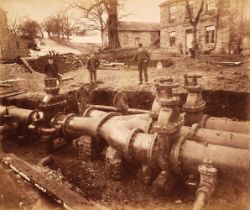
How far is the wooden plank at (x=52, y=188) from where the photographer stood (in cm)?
365

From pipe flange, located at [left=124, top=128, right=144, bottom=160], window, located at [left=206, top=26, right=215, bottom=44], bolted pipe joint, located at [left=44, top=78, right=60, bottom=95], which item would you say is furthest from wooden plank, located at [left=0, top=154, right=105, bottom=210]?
window, located at [left=206, top=26, right=215, bottom=44]

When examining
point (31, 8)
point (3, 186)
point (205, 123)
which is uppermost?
point (31, 8)

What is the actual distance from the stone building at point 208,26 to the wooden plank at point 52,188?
13854 millimetres

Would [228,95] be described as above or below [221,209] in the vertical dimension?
above

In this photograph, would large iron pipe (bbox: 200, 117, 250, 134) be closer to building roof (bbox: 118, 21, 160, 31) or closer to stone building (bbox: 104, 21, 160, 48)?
stone building (bbox: 104, 21, 160, 48)

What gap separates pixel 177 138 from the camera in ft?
13.6

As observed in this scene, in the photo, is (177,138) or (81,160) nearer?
(177,138)

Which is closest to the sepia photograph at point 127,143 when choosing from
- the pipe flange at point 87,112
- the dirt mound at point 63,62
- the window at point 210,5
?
the pipe flange at point 87,112

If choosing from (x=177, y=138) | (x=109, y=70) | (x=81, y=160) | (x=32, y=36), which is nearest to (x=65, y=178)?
(x=81, y=160)

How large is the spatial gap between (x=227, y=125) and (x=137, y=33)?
25.2 metres

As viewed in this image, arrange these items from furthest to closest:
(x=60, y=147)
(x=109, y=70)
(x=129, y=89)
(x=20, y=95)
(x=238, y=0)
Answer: (x=238, y=0)
(x=109, y=70)
(x=20, y=95)
(x=129, y=89)
(x=60, y=147)

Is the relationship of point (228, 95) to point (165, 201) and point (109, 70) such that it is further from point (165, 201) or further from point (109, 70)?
point (109, 70)

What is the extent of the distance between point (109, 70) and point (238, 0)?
9.14 metres

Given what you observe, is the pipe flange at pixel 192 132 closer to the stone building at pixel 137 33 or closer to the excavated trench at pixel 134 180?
the excavated trench at pixel 134 180
